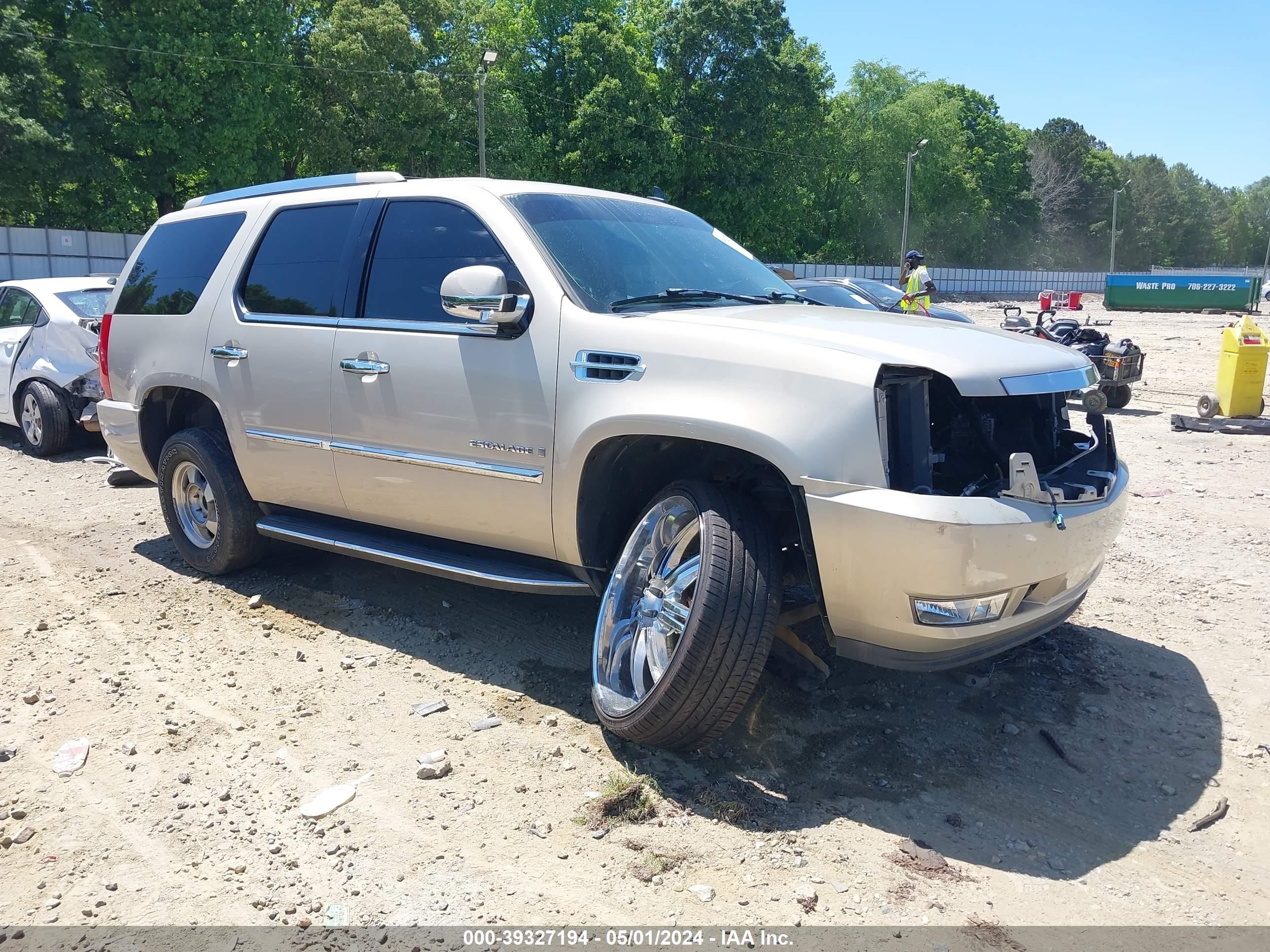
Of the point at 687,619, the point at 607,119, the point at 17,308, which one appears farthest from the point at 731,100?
the point at 687,619

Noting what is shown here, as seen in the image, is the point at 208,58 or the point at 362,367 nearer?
the point at 362,367

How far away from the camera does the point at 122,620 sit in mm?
Answer: 4941

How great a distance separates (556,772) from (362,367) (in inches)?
77.0

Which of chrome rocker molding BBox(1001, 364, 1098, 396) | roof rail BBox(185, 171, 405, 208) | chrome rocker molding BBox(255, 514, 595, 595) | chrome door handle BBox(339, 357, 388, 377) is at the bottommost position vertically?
chrome rocker molding BBox(255, 514, 595, 595)

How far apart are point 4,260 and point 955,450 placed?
30.9 metres

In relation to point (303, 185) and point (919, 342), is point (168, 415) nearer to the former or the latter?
point (303, 185)

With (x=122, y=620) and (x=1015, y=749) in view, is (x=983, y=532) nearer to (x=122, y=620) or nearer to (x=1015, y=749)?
(x=1015, y=749)

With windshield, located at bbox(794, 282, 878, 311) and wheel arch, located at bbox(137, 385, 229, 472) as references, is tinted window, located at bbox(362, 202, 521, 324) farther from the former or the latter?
windshield, located at bbox(794, 282, 878, 311)

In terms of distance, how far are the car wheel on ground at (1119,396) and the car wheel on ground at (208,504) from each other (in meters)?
11.0

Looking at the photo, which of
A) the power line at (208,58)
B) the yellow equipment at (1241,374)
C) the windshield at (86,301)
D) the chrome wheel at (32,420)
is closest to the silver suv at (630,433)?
the windshield at (86,301)

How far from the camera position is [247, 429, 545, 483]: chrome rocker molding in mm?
3818

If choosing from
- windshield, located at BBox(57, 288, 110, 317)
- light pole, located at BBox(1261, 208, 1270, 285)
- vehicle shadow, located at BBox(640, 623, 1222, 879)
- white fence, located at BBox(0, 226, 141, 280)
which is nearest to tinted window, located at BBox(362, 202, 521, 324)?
vehicle shadow, located at BBox(640, 623, 1222, 879)

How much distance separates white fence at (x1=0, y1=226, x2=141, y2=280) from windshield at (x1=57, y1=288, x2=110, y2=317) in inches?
765

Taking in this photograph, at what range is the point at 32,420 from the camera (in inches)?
371
